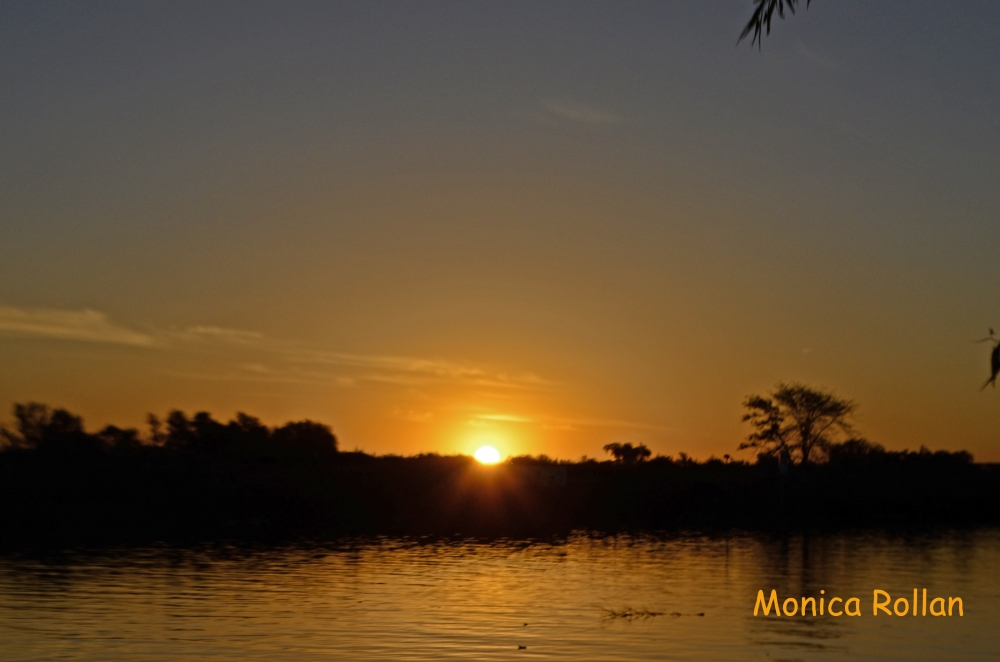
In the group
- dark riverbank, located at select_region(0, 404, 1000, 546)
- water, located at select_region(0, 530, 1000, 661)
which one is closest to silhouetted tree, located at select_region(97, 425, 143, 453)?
dark riverbank, located at select_region(0, 404, 1000, 546)

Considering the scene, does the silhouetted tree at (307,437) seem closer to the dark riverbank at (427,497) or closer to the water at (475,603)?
the dark riverbank at (427,497)

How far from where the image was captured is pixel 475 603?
32969 millimetres

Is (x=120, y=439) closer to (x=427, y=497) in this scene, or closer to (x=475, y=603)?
(x=427, y=497)

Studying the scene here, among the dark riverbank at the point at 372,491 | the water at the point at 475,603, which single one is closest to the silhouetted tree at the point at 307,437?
the dark riverbank at the point at 372,491

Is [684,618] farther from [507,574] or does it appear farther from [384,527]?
[384,527]

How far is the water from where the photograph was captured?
81.8ft

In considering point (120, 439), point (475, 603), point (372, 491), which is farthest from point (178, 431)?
point (475, 603)

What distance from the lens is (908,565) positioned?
46.4 metres

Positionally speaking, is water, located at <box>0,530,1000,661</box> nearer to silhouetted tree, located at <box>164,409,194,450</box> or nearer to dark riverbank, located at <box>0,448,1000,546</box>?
dark riverbank, located at <box>0,448,1000,546</box>

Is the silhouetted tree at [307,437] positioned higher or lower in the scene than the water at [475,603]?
higher

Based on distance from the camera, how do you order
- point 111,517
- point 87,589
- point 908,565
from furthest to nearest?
1. point 111,517
2. point 908,565
3. point 87,589

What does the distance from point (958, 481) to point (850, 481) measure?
41.0 ft

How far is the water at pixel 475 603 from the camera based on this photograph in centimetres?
2494

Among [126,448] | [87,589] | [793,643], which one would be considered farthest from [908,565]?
[126,448]
